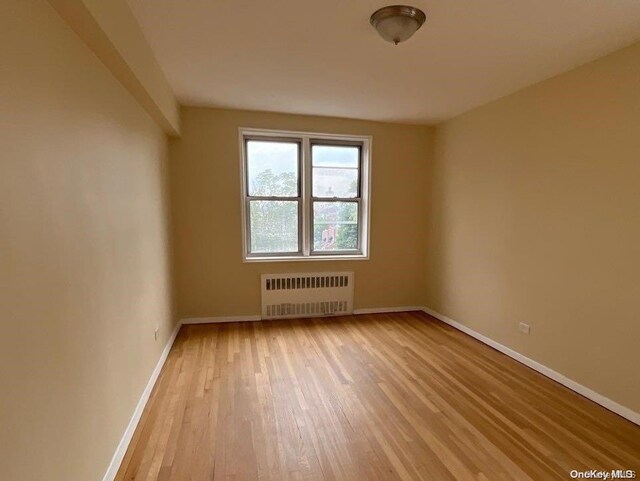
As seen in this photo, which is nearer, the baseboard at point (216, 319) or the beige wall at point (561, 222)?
the beige wall at point (561, 222)

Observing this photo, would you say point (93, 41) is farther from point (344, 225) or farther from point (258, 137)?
point (344, 225)

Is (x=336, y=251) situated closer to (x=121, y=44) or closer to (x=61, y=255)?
(x=121, y=44)

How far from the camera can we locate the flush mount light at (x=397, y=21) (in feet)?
5.78

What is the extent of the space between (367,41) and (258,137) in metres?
2.07

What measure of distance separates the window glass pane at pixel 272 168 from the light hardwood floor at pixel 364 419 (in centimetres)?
183

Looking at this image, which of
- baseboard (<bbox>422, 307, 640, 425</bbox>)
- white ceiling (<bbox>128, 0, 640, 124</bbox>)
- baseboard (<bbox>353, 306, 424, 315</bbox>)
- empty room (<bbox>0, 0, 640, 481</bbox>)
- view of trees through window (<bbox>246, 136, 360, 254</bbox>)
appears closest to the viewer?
empty room (<bbox>0, 0, 640, 481</bbox>)

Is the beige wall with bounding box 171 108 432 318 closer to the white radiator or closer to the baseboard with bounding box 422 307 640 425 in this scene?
the white radiator

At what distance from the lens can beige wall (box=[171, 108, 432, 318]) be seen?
3.68m

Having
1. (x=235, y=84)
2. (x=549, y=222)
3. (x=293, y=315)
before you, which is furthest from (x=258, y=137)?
(x=549, y=222)

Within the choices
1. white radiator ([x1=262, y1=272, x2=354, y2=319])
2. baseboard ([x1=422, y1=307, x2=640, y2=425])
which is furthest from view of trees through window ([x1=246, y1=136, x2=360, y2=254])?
baseboard ([x1=422, y1=307, x2=640, y2=425])

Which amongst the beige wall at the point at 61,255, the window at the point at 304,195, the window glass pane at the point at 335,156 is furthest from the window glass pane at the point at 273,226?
the beige wall at the point at 61,255

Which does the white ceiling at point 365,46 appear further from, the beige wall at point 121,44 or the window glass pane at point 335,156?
the window glass pane at point 335,156

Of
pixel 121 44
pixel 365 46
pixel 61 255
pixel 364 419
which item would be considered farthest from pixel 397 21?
pixel 364 419

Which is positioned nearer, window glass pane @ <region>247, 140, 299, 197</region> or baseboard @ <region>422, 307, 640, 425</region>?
baseboard @ <region>422, 307, 640, 425</region>
